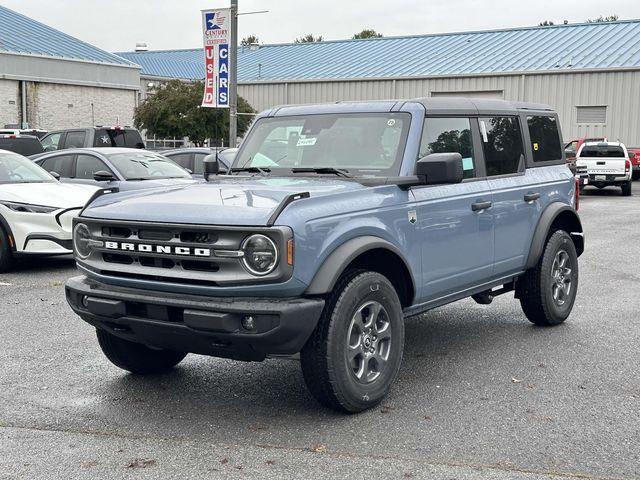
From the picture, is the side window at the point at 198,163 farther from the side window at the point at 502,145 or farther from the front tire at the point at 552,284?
the side window at the point at 502,145

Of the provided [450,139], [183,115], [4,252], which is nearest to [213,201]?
[450,139]

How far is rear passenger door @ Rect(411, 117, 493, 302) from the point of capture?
572cm

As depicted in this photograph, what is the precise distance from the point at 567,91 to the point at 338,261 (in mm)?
35006

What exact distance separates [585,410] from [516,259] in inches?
73.8

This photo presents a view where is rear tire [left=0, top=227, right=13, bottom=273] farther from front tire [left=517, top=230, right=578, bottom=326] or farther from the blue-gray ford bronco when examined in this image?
front tire [left=517, top=230, right=578, bottom=326]

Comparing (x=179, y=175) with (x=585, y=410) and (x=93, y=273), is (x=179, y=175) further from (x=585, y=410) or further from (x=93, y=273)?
(x=585, y=410)

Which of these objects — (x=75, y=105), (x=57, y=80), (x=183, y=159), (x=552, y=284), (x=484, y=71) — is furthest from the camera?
(x=484, y=71)

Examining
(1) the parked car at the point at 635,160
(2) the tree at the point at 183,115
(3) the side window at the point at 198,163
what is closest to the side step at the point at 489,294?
(3) the side window at the point at 198,163

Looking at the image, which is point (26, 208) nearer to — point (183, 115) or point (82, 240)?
point (82, 240)

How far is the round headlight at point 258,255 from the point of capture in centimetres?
459

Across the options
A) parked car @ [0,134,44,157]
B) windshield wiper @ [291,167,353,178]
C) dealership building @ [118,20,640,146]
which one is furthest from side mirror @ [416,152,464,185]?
dealership building @ [118,20,640,146]

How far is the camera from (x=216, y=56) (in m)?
21.3

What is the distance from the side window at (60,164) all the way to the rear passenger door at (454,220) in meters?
8.95

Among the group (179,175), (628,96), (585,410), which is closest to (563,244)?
(585,410)
